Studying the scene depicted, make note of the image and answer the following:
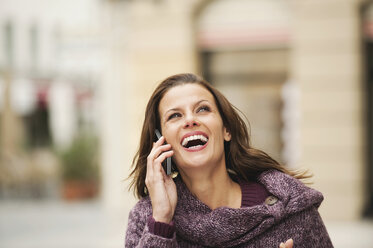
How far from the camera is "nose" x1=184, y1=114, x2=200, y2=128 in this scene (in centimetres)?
252

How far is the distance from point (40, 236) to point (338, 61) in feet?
19.5

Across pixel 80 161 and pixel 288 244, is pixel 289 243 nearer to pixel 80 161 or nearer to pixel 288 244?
pixel 288 244

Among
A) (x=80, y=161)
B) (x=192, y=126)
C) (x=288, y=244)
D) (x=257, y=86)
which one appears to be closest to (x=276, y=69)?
(x=257, y=86)

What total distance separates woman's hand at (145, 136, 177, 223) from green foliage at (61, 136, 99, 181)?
13368 millimetres

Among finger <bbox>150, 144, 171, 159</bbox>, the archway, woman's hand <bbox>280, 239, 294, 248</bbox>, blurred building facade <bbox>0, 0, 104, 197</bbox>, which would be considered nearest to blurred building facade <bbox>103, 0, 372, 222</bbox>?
the archway

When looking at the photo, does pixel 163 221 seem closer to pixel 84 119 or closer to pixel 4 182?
pixel 4 182

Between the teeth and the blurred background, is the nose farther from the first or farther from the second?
the blurred background

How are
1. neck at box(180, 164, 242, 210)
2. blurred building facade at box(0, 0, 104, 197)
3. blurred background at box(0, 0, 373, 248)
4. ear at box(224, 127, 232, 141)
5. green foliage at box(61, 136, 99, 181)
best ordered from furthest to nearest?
blurred building facade at box(0, 0, 104, 197), green foliage at box(61, 136, 99, 181), blurred background at box(0, 0, 373, 248), ear at box(224, 127, 232, 141), neck at box(180, 164, 242, 210)

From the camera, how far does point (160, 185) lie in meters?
2.50

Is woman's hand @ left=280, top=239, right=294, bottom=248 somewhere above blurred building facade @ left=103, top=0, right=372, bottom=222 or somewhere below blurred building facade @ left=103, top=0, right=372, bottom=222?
below

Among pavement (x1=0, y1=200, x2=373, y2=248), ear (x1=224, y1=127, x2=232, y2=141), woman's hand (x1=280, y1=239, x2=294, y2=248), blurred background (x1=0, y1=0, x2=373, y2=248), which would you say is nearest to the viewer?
woman's hand (x1=280, y1=239, x2=294, y2=248)

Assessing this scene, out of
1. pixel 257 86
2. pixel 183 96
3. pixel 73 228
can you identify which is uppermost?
pixel 257 86

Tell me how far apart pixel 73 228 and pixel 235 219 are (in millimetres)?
8161

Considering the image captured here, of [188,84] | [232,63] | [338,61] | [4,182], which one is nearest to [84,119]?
[4,182]
